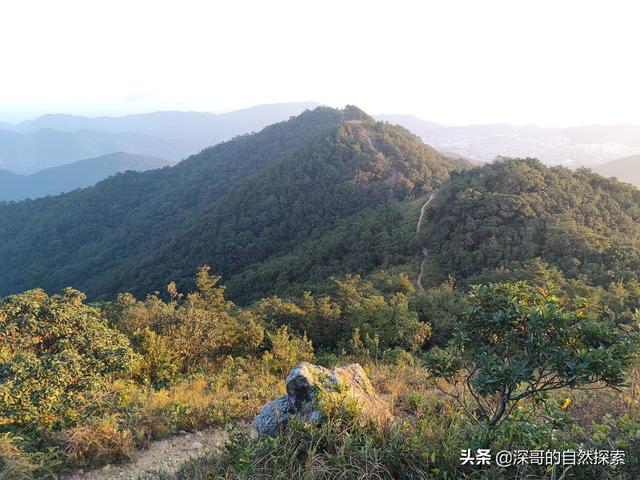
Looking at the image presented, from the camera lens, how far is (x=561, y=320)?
11.8 feet

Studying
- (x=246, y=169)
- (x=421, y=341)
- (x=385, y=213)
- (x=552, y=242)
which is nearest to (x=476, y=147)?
(x=246, y=169)

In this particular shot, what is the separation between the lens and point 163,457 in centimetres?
522

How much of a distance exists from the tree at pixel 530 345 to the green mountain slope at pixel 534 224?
54.4 ft

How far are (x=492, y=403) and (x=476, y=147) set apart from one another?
160898mm

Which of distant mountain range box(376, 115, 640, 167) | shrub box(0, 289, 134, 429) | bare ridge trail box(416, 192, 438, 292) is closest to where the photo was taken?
shrub box(0, 289, 134, 429)

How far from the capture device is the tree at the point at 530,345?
134 inches

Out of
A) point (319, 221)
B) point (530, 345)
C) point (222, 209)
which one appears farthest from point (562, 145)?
point (530, 345)

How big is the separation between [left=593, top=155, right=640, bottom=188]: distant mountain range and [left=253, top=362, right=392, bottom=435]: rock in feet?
245

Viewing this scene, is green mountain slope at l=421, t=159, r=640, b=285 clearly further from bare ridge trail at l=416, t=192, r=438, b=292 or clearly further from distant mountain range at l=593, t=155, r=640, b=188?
distant mountain range at l=593, t=155, r=640, b=188

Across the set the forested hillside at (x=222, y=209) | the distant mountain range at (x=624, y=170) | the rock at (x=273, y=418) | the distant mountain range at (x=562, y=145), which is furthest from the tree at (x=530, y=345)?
the distant mountain range at (x=562, y=145)

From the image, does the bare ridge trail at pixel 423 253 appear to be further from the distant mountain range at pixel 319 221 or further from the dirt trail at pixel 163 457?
the dirt trail at pixel 163 457

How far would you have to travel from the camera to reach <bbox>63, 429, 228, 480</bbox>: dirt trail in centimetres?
475

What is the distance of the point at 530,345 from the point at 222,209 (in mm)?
52860

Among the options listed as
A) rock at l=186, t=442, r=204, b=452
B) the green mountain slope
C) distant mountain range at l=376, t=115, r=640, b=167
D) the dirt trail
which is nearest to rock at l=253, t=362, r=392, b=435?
the dirt trail
